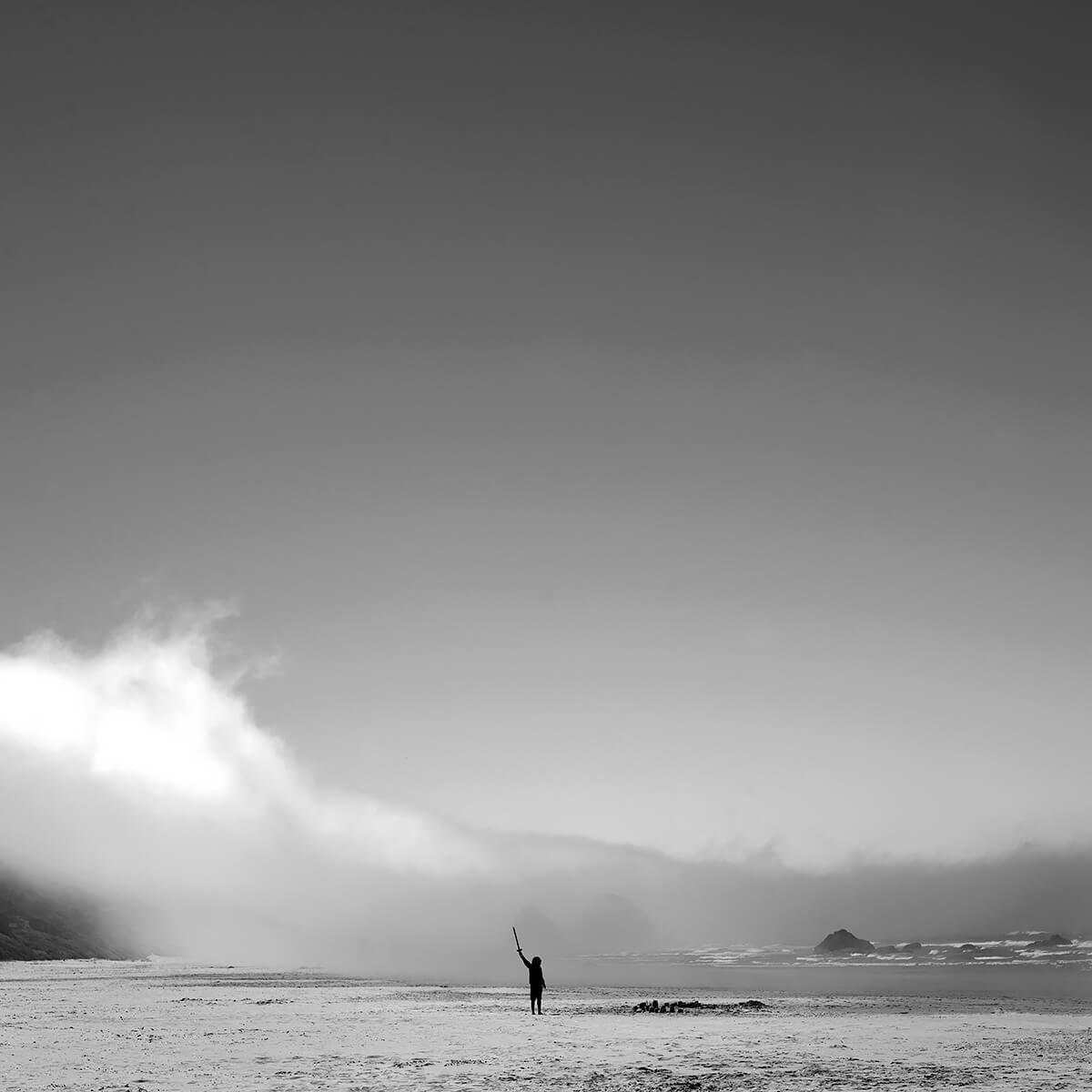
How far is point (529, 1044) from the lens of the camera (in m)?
31.7

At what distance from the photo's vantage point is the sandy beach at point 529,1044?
24141mm

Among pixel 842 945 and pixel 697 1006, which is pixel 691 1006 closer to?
pixel 697 1006

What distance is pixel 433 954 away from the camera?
194 meters

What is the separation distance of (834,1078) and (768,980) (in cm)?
6523

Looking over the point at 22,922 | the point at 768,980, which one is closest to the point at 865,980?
the point at 768,980

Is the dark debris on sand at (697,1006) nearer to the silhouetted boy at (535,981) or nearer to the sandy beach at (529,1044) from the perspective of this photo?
the sandy beach at (529,1044)

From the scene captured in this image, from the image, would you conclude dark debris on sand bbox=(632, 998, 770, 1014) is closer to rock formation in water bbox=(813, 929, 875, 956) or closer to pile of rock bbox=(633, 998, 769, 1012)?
pile of rock bbox=(633, 998, 769, 1012)

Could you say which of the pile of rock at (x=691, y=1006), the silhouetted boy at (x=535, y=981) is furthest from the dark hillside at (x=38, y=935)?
the pile of rock at (x=691, y=1006)

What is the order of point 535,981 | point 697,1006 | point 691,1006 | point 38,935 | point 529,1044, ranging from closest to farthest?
point 529,1044 < point 535,981 < point 697,1006 < point 691,1006 < point 38,935

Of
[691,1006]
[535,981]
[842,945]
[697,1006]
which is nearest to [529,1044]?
[535,981]

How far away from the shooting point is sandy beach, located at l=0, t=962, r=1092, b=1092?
79.2 ft

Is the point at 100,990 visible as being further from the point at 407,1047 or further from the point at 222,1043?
the point at 407,1047

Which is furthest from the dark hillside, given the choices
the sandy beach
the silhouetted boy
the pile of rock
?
the pile of rock

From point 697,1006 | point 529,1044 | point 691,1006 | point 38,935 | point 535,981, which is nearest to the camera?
point 529,1044
